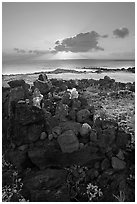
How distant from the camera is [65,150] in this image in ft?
13.1

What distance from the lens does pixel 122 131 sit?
4.07 meters

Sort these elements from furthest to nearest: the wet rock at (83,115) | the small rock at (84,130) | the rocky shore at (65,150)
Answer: the wet rock at (83,115) → the small rock at (84,130) → the rocky shore at (65,150)

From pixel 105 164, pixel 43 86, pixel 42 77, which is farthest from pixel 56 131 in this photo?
pixel 42 77

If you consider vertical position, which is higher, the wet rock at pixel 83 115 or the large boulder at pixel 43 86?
the large boulder at pixel 43 86

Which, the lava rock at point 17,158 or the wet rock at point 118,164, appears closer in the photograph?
the wet rock at point 118,164

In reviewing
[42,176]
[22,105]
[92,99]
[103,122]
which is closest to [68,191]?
[42,176]

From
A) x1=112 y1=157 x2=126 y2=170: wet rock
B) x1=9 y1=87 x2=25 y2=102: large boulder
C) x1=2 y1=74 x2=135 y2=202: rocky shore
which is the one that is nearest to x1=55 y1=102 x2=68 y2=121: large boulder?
x1=2 y1=74 x2=135 y2=202: rocky shore

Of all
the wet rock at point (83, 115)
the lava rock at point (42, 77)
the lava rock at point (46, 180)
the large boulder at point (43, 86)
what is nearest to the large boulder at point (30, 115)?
the wet rock at point (83, 115)

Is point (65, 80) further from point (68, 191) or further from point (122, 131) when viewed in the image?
point (68, 191)

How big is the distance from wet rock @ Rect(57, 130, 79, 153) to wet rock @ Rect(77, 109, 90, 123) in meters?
0.34

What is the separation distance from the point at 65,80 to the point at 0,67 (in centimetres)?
199

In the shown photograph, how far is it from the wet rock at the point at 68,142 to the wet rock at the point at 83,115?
1.10 feet

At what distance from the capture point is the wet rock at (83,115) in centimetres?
426

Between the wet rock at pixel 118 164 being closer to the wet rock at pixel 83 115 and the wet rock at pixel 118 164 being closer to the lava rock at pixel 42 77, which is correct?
the wet rock at pixel 83 115
